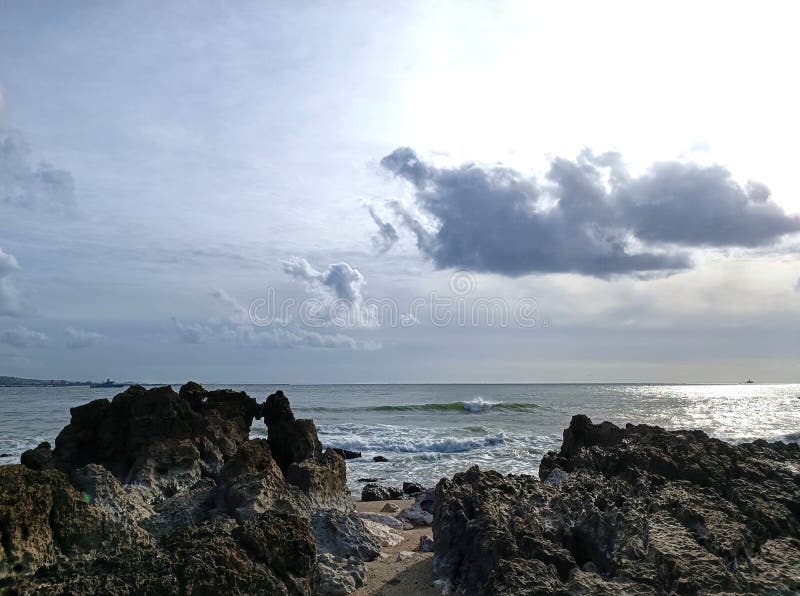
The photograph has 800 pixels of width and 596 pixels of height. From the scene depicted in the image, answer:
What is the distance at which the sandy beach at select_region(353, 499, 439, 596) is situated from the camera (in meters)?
6.81

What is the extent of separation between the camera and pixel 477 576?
589 centimetres

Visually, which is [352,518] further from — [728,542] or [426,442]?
[426,442]

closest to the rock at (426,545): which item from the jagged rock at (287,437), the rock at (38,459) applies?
the jagged rock at (287,437)

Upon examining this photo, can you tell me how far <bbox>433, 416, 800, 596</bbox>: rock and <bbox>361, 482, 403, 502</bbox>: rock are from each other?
24.1 feet

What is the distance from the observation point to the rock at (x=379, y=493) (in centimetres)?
1540

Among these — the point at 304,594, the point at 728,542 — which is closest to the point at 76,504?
the point at 304,594

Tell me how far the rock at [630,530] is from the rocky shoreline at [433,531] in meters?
0.02

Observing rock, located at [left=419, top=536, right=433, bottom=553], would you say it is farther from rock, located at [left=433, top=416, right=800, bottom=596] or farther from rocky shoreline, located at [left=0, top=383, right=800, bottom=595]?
rock, located at [left=433, top=416, right=800, bottom=596]

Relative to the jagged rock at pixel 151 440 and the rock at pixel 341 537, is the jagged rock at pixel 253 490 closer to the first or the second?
the rock at pixel 341 537

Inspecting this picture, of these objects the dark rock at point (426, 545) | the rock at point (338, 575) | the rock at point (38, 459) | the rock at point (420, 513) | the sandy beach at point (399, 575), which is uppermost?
the rock at point (38, 459)

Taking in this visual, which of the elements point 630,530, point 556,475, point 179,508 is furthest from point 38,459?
point 630,530

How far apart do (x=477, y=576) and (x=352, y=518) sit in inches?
114

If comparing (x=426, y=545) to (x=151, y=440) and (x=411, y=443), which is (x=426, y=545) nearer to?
(x=151, y=440)

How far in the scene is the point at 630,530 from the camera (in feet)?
18.4
